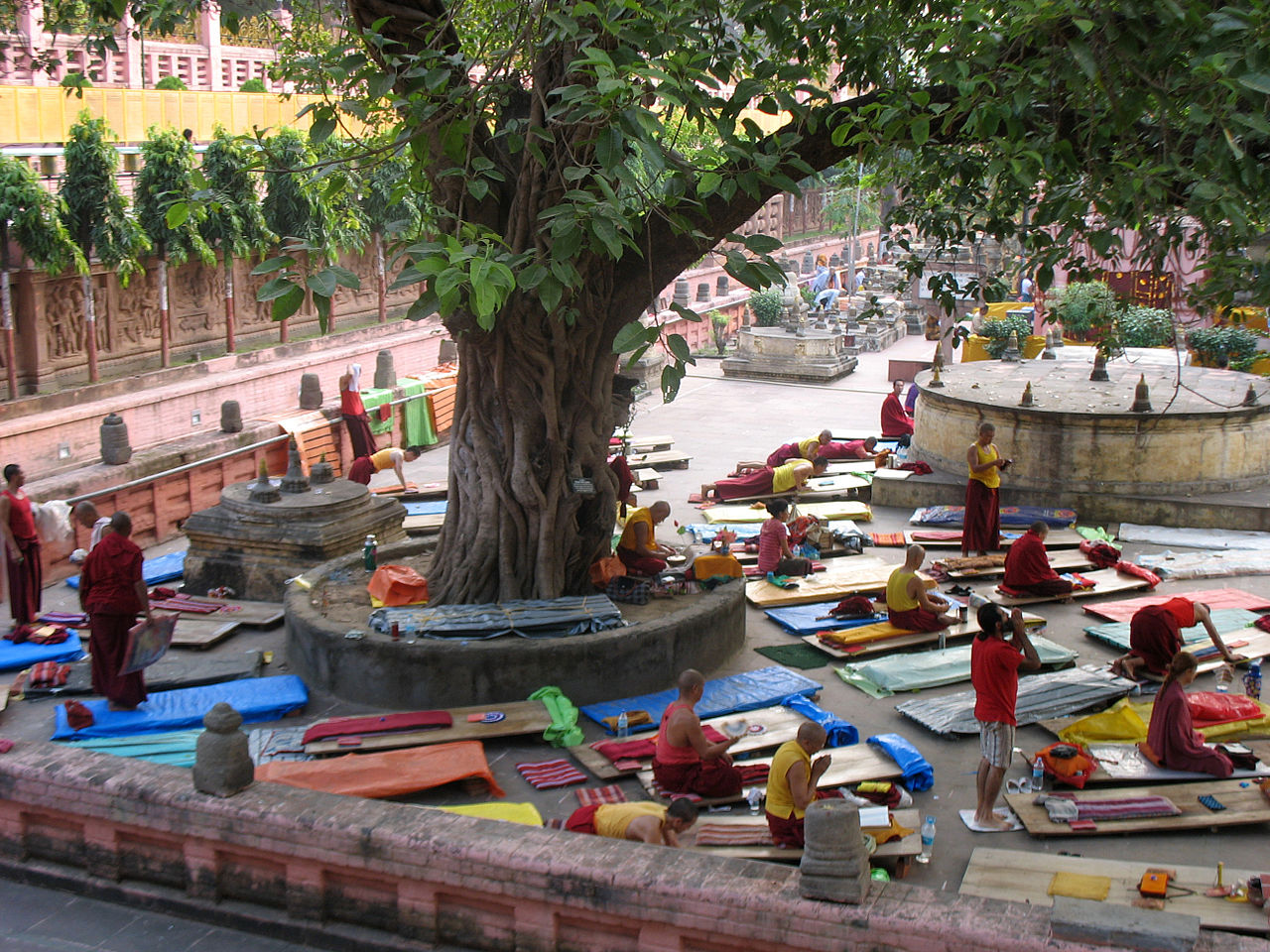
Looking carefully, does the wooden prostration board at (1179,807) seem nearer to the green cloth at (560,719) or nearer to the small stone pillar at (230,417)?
the green cloth at (560,719)

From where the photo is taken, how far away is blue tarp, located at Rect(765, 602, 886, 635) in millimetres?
10430

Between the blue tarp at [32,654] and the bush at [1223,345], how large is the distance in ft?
53.9

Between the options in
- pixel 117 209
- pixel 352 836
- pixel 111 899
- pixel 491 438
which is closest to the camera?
pixel 352 836

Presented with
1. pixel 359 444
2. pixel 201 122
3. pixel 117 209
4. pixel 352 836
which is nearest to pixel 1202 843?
pixel 352 836

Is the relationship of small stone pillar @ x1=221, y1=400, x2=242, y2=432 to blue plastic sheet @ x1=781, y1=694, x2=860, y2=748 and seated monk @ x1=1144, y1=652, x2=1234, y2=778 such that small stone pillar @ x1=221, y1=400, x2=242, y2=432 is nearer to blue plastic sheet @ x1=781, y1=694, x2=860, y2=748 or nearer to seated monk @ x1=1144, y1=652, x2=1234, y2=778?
blue plastic sheet @ x1=781, y1=694, x2=860, y2=748

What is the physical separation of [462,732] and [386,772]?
70 cm

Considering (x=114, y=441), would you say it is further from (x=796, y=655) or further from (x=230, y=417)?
(x=796, y=655)

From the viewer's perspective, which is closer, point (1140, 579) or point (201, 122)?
point (1140, 579)

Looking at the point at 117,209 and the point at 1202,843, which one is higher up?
the point at 117,209

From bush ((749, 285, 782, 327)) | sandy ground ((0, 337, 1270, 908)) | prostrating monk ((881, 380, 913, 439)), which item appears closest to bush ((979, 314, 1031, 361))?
sandy ground ((0, 337, 1270, 908))

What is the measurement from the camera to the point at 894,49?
8.60 metres

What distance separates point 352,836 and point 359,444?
11699mm

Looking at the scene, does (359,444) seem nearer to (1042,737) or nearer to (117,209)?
(117,209)

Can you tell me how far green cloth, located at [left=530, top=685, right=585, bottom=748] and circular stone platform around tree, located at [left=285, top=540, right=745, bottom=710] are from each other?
0.31ft
